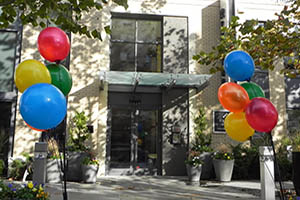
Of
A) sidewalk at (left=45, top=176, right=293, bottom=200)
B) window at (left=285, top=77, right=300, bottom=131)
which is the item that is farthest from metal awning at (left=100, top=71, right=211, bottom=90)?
window at (left=285, top=77, right=300, bottom=131)

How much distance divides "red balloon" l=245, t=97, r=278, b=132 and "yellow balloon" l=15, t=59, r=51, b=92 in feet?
9.42

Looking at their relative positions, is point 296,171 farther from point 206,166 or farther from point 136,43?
point 136,43

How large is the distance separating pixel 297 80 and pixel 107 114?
27.6 ft

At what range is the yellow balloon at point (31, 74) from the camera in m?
3.75

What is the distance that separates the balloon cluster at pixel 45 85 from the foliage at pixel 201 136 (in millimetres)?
6887

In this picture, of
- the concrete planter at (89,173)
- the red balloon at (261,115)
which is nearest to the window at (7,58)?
the concrete planter at (89,173)

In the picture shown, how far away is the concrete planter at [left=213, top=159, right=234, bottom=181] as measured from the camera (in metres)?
9.38

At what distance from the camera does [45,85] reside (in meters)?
3.46

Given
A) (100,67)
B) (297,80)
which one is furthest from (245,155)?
(100,67)

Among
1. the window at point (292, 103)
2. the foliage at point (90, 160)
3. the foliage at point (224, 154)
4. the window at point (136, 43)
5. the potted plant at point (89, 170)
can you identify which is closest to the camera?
the potted plant at point (89, 170)

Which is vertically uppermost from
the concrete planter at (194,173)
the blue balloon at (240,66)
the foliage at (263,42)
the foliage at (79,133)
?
the foliage at (263,42)

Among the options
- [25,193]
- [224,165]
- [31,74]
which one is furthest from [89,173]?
Answer: [31,74]

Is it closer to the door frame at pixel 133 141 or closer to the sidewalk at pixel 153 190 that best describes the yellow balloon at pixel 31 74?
the sidewalk at pixel 153 190

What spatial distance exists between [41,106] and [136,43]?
8.50 metres
